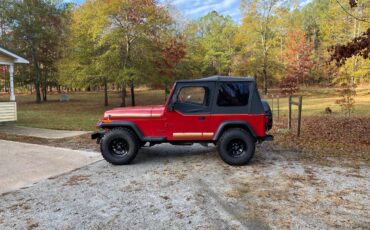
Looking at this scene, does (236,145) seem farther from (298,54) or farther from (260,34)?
(298,54)

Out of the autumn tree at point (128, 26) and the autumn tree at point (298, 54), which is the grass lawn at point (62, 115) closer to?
the autumn tree at point (128, 26)

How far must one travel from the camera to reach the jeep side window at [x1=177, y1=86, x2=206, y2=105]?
513cm

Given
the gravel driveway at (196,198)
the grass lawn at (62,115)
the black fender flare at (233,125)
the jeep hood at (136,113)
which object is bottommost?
the gravel driveway at (196,198)

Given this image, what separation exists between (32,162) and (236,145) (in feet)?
13.2

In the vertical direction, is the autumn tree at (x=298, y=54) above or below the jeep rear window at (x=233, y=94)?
above

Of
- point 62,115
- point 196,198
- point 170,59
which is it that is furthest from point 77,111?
point 196,198

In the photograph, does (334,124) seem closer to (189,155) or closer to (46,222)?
(189,155)

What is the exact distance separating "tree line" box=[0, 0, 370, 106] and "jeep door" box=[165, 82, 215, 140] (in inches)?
137

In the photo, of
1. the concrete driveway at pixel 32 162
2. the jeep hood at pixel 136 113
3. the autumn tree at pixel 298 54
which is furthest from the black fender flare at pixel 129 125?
the autumn tree at pixel 298 54

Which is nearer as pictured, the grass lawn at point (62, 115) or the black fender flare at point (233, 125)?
the black fender flare at point (233, 125)

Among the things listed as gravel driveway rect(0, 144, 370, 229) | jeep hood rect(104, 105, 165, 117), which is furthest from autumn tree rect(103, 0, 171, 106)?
gravel driveway rect(0, 144, 370, 229)

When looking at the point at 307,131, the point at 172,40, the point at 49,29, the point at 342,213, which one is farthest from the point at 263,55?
the point at 342,213

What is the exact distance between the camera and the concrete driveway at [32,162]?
4.64 meters

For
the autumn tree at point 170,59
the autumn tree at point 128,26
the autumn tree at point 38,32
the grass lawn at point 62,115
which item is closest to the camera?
the grass lawn at point 62,115
